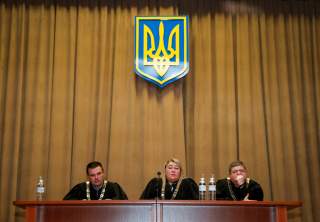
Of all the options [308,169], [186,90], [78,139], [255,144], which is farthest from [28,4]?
[308,169]

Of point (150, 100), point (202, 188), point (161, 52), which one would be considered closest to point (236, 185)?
point (202, 188)

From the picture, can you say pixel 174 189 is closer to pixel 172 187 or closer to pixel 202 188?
pixel 172 187

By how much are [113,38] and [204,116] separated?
5.97 ft

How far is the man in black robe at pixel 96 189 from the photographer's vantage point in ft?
18.9

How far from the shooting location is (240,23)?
740cm

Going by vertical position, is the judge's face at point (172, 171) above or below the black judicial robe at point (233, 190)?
above

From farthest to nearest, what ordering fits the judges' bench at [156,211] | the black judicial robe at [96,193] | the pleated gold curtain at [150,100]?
the pleated gold curtain at [150,100] < the black judicial robe at [96,193] < the judges' bench at [156,211]

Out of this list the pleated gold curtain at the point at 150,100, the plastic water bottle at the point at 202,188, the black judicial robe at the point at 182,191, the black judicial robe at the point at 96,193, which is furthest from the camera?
the pleated gold curtain at the point at 150,100

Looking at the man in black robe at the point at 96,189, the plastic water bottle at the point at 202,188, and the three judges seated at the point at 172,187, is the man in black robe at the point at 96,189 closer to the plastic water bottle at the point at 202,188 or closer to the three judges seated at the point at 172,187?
the three judges seated at the point at 172,187

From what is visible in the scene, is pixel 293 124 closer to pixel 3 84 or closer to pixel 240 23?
pixel 240 23

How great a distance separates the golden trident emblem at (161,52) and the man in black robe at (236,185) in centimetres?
188

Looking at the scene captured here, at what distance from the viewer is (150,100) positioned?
6.99 m

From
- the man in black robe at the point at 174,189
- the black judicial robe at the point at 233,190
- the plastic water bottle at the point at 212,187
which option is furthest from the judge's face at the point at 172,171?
the black judicial robe at the point at 233,190

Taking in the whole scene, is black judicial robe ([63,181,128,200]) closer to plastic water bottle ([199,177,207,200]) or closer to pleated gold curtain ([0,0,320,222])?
pleated gold curtain ([0,0,320,222])
